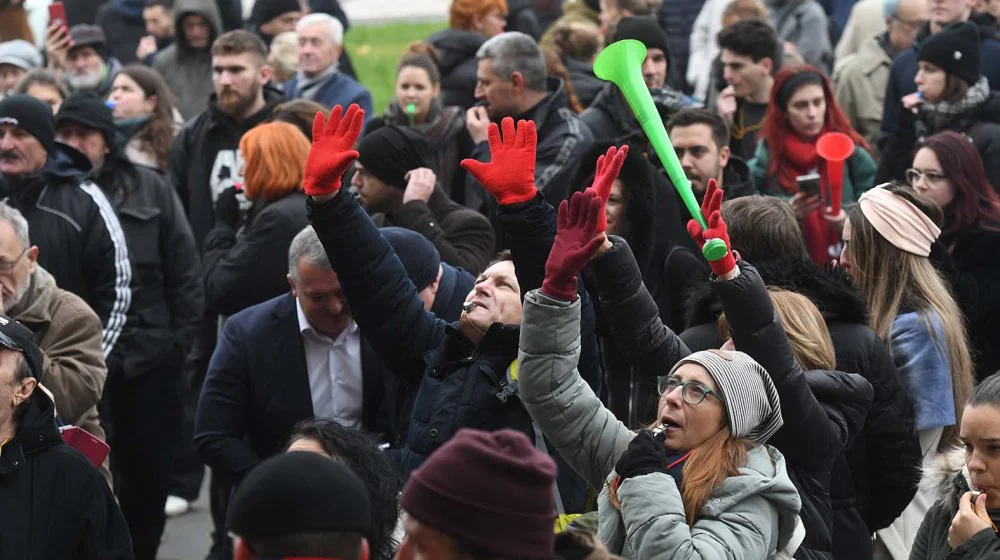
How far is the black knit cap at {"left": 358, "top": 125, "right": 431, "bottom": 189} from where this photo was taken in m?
6.75

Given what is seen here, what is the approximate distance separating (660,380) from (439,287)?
5.14 ft

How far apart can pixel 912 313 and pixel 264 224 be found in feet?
9.48

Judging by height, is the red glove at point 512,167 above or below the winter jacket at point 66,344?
above

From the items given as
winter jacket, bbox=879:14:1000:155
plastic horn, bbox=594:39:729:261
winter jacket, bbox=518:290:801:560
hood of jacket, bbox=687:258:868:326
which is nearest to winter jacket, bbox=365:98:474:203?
winter jacket, bbox=879:14:1000:155

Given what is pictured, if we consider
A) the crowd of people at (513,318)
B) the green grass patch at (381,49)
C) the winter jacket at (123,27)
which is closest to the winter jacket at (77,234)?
the crowd of people at (513,318)

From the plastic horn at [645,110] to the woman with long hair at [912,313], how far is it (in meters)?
1.02

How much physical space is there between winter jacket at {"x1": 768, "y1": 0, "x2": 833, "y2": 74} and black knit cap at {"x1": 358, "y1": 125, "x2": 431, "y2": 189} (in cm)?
543

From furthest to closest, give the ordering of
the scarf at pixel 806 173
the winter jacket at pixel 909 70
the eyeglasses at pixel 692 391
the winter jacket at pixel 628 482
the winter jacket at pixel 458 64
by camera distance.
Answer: the winter jacket at pixel 458 64 < the winter jacket at pixel 909 70 < the scarf at pixel 806 173 < the eyeglasses at pixel 692 391 < the winter jacket at pixel 628 482

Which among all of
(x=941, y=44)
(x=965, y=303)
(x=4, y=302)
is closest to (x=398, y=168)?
(x=4, y=302)

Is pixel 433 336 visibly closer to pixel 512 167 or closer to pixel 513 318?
pixel 513 318

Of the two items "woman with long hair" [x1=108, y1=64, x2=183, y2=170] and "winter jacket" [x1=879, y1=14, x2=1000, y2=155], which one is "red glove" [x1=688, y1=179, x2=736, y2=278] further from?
"woman with long hair" [x1=108, y1=64, x2=183, y2=170]

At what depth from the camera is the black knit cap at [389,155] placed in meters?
6.75

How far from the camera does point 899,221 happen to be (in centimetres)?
550

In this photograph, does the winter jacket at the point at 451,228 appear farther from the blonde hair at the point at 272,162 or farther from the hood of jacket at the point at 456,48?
the hood of jacket at the point at 456,48
